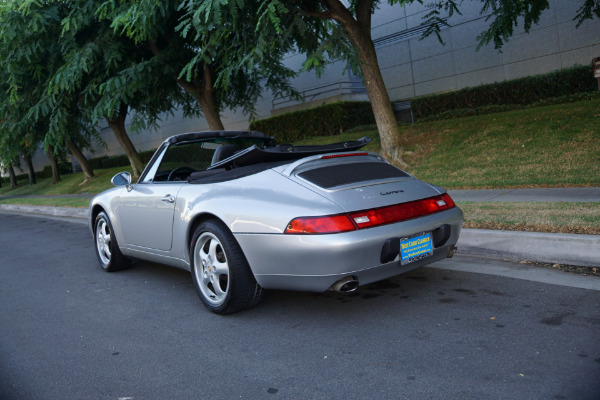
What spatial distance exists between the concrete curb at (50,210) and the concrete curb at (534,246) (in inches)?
452

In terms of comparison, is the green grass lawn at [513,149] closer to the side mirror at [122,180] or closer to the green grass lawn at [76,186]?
the side mirror at [122,180]

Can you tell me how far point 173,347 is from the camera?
3.70 m

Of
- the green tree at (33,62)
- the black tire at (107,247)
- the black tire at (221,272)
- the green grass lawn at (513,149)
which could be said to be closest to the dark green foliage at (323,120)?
the green grass lawn at (513,149)

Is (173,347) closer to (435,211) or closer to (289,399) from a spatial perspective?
(289,399)

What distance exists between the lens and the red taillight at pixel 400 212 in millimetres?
3661

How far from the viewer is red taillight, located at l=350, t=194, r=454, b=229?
3.66 m

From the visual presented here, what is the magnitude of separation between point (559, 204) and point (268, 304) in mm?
4109

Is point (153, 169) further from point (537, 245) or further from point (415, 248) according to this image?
point (537, 245)

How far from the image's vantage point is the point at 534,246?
4.97 meters

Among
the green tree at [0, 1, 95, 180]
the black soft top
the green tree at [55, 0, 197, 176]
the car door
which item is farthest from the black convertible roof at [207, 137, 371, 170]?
the green tree at [0, 1, 95, 180]

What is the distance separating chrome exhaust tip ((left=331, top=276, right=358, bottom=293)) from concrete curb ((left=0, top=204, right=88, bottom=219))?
12.1 metres

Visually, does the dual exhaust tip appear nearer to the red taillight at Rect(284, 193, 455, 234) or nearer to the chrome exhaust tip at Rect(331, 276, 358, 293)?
the chrome exhaust tip at Rect(331, 276, 358, 293)

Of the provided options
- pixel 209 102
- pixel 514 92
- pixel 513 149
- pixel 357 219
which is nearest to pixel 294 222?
pixel 357 219

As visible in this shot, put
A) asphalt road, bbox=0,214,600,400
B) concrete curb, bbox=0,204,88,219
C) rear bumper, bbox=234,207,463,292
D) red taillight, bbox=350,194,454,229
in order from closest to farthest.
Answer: asphalt road, bbox=0,214,600,400 → rear bumper, bbox=234,207,463,292 → red taillight, bbox=350,194,454,229 → concrete curb, bbox=0,204,88,219
